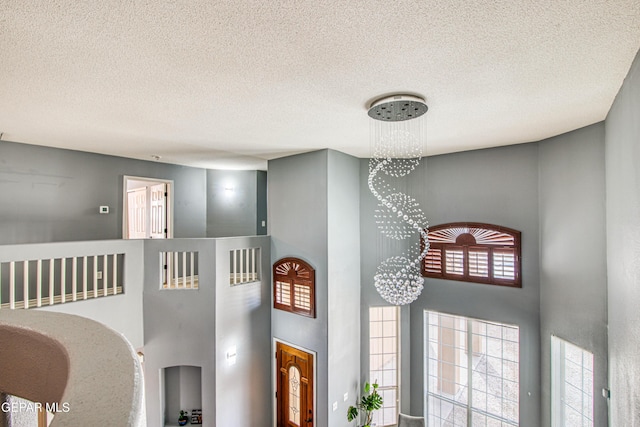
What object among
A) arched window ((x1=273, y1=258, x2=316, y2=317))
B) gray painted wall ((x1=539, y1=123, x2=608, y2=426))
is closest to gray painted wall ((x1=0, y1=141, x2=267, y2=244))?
arched window ((x1=273, y1=258, x2=316, y2=317))

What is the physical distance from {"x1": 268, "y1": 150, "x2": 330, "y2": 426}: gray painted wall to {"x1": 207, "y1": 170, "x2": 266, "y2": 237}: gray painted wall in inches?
77.8

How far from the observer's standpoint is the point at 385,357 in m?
6.23

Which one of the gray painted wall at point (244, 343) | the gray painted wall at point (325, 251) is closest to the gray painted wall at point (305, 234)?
the gray painted wall at point (325, 251)

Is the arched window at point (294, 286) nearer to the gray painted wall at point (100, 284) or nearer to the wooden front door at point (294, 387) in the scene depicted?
the wooden front door at point (294, 387)

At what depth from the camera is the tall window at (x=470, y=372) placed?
5219mm

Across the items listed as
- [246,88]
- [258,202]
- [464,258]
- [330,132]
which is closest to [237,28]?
[246,88]

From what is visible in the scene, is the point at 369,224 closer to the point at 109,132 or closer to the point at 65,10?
the point at 109,132

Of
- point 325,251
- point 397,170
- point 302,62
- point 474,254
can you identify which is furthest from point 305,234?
point 302,62

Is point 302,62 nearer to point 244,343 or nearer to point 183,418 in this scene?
point 244,343

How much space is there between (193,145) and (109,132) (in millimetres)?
1167

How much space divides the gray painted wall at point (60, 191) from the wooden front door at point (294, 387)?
413 cm

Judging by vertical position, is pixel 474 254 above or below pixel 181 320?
above

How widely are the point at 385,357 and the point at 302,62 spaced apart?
5.80 metres

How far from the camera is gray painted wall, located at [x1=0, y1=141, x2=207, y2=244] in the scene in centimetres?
492
